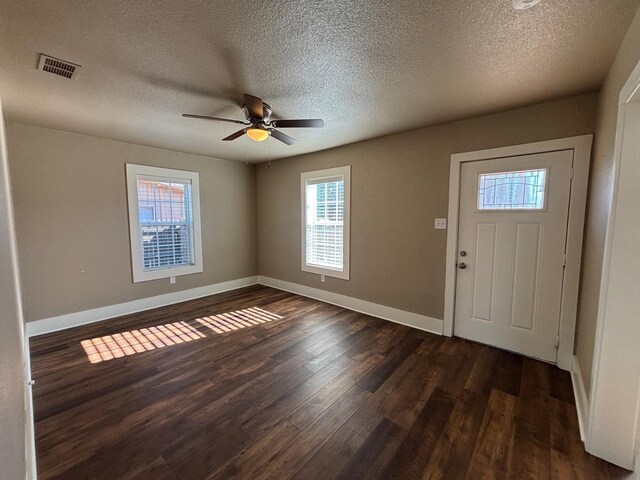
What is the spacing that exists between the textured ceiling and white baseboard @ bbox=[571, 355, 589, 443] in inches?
89.6

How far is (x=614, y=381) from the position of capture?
5.03ft

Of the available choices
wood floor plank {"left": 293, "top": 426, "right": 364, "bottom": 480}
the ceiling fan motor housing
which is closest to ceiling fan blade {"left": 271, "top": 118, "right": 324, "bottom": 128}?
the ceiling fan motor housing

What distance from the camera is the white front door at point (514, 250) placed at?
2.49 meters

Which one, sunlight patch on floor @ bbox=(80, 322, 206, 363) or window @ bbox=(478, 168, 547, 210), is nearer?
window @ bbox=(478, 168, 547, 210)

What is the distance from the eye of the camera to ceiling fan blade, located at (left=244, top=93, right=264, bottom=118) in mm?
2017

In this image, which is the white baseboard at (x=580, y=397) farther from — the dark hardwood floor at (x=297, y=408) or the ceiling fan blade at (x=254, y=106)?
the ceiling fan blade at (x=254, y=106)

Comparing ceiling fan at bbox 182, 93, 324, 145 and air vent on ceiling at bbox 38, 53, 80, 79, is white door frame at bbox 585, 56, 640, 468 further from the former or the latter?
air vent on ceiling at bbox 38, 53, 80, 79

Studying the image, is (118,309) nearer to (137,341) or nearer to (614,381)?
(137,341)

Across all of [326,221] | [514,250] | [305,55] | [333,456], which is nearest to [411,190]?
[514,250]

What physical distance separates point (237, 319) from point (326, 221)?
1971mm

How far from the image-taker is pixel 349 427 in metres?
1.81

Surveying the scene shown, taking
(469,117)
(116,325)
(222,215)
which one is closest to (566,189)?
(469,117)

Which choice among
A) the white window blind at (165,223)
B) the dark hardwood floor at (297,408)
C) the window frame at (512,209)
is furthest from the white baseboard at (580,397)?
the white window blind at (165,223)

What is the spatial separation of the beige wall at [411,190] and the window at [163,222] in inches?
77.6
